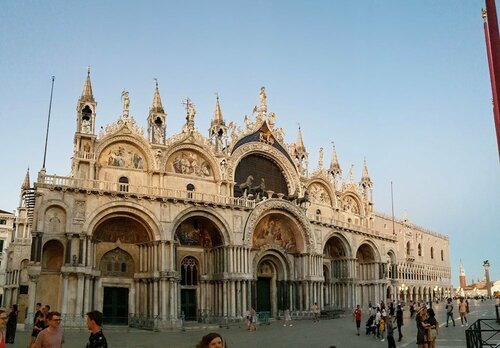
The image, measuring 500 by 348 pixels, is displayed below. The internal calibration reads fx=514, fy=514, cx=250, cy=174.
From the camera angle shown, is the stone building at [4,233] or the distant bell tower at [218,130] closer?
the distant bell tower at [218,130]

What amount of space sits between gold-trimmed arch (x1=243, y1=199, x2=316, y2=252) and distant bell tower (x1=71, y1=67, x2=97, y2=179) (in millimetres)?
12161

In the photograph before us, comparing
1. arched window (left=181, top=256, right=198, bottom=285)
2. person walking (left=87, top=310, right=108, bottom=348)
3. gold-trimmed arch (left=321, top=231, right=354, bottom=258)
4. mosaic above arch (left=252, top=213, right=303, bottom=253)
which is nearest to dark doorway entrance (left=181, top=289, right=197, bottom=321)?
arched window (left=181, top=256, right=198, bottom=285)

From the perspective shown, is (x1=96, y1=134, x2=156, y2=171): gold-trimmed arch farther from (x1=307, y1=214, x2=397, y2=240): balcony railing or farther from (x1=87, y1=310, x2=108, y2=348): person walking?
(x1=87, y1=310, x2=108, y2=348): person walking

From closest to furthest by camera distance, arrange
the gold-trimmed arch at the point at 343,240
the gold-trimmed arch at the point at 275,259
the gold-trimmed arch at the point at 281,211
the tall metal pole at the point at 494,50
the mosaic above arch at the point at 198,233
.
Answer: the tall metal pole at the point at 494,50 < the mosaic above arch at the point at 198,233 < the gold-trimmed arch at the point at 281,211 < the gold-trimmed arch at the point at 275,259 < the gold-trimmed arch at the point at 343,240

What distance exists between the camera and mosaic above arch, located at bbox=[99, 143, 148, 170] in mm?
35500

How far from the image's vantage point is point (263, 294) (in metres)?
42.1

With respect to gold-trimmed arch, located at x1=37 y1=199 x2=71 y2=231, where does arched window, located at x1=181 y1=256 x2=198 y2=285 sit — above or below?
below

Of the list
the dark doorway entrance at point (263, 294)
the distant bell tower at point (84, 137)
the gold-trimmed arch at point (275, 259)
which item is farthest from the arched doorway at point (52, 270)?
the dark doorway entrance at point (263, 294)

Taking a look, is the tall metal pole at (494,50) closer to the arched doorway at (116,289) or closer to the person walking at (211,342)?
the person walking at (211,342)

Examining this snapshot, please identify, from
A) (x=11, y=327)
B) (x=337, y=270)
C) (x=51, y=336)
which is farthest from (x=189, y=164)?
(x=51, y=336)

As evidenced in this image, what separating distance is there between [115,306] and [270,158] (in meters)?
18.4

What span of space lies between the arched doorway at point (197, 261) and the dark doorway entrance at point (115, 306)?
13.7ft

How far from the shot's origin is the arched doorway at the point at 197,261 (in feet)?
122

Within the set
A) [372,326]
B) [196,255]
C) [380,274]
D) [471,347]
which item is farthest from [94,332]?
[380,274]
